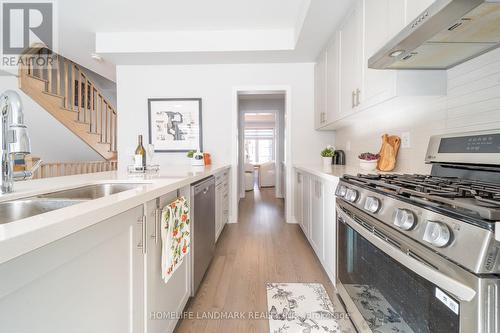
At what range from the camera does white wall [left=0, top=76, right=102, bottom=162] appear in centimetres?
445

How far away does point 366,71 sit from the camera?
6.27 feet

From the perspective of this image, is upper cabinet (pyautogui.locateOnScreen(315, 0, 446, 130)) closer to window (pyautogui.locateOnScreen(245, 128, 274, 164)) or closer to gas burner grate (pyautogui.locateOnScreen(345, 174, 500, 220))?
gas burner grate (pyautogui.locateOnScreen(345, 174, 500, 220))

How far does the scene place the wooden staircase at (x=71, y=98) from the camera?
378cm

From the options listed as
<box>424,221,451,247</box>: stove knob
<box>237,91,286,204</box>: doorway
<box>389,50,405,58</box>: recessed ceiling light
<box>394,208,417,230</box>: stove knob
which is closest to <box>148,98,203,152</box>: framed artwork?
<box>237,91,286,204</box>: doorway

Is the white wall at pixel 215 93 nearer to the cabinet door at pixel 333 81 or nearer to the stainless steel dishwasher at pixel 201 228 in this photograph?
the cabinet door at pixel 333 81

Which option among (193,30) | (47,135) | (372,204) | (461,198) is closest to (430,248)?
(461,198)

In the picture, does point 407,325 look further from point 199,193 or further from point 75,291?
point 199,193

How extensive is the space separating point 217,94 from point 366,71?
233cm

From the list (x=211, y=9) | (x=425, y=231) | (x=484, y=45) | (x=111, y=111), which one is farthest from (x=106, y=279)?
(x=111, y=111)

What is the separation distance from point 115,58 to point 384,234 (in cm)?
384

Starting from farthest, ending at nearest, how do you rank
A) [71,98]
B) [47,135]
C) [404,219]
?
[47,135] → [71,98] → [404,219]

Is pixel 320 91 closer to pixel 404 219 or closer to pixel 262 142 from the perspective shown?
pixel 404 219

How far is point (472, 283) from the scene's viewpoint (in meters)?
0.60

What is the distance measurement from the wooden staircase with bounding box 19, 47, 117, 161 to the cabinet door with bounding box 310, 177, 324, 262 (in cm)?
406
